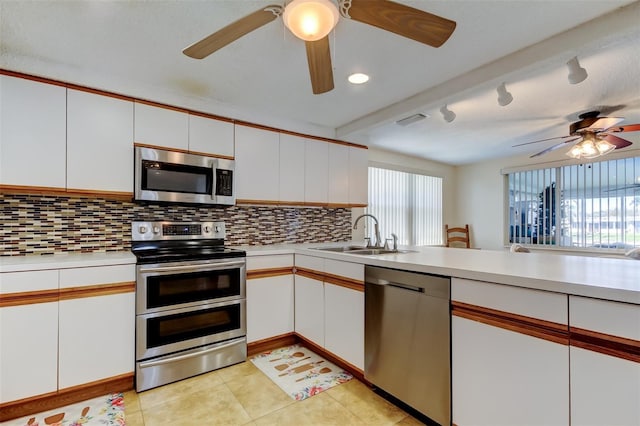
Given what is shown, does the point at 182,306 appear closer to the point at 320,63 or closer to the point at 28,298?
the point at 28,298

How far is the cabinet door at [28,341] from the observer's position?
1669mm

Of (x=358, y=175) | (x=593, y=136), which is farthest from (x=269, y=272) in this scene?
(x=593, y=136)

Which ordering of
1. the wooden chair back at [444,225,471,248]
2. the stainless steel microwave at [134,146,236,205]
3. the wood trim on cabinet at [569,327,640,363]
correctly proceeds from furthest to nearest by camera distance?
the wooden chair back at [444,225,471,248], the stainless steel microwave at [134,146,236,205], the wood trim on cabinet at [569,327,640,363]

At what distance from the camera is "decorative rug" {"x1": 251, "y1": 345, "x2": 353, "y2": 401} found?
2.02m

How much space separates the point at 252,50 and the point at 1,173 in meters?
1.72

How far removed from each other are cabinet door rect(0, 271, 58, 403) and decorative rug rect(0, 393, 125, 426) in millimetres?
130

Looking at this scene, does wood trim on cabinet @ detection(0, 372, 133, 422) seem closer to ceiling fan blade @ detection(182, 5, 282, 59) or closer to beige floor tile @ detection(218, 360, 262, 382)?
beige floor tile @ detection(218, 360, 262, 382)

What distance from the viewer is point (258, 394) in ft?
6.40

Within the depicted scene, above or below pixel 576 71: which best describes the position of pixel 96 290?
below

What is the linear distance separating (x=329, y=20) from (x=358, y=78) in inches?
45.4

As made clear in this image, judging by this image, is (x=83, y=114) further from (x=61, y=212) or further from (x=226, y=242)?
(x=226, y=242)

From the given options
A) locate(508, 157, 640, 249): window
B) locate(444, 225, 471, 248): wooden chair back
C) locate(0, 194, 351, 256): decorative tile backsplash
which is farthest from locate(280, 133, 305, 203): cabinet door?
locate(508, 157, 640, 249): window

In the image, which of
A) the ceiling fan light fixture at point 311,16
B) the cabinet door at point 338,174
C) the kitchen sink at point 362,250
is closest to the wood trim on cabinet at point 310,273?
the kitchen sink at point 362,250

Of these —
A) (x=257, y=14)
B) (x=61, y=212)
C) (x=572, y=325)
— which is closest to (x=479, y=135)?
(x=572, y=325)
